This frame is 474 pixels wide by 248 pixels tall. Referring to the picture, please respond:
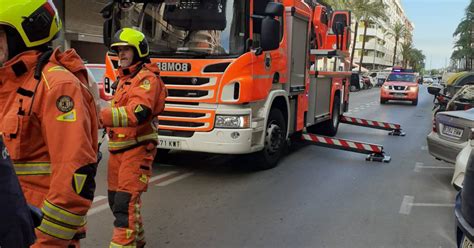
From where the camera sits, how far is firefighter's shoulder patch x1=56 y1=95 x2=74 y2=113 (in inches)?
72.1

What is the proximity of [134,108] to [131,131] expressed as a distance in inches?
9.9

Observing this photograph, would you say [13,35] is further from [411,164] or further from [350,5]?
[350,5]

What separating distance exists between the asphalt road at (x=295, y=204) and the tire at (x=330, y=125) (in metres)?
2.79

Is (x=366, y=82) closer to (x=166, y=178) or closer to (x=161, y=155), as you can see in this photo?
(x=161, y=155)

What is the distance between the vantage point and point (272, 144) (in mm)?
7488

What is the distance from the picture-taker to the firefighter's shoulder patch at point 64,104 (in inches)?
72.1

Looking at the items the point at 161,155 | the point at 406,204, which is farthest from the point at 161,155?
the point at 406,204

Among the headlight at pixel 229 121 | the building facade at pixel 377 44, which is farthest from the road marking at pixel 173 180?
the building facade at pixel 377 44

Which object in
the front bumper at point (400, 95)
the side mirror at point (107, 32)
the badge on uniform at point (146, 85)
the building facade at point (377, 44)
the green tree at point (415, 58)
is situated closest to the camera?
the badge on uniform at point (146, 85)

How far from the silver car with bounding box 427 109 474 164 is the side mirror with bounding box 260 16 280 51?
108 inches

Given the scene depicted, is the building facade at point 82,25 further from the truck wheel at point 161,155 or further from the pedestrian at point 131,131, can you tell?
the pedestrian at point 131,131

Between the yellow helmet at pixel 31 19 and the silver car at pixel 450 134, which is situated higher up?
the yellow helmet at pixel 31 19

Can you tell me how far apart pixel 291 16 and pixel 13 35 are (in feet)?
20.8

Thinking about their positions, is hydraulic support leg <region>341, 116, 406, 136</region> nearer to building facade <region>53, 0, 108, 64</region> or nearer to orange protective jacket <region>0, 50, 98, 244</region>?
orange protective jacket <region>0, 50, 98, 244</region>
